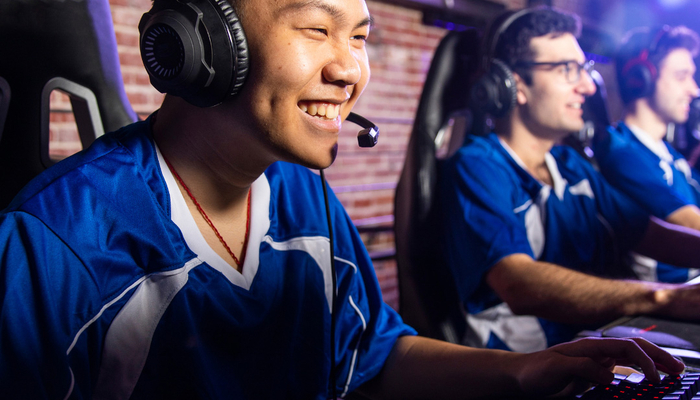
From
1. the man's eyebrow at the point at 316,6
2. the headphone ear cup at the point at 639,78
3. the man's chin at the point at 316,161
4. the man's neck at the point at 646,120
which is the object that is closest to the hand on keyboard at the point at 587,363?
the man's chin at the point at 316,161

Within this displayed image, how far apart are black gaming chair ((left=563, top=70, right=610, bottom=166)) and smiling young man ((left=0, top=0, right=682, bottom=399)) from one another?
1.51 meters

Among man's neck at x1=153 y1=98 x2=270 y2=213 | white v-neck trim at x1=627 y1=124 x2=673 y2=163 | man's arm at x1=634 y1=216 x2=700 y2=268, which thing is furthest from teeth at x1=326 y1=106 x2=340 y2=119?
white v-neck trim at x1=627 y1=124 x2=673 y2=163

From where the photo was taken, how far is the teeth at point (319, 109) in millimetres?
687

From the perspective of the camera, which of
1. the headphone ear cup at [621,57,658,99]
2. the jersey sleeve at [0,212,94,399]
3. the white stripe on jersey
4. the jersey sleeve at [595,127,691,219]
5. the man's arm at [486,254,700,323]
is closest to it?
the jersey sleeve at [0,212,94,399]

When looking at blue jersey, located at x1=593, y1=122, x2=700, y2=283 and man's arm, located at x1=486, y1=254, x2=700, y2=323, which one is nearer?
man's arm, located at x1=486, y1=254, x2=700, y2=323

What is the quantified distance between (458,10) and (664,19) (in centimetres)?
175

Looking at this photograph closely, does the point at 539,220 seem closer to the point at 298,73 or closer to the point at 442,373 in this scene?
the point at 442,373

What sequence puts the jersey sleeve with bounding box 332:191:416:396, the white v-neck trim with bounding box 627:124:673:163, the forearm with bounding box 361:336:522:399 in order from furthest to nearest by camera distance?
the white v-neck trim with bounding box 627:124:673:163
the jersey sleeve with bounding box 332:191:416:396
the forearm with bounding box 361:336:522:399

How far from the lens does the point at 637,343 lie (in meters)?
0.67

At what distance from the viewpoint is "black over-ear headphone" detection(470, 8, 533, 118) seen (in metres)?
1.55

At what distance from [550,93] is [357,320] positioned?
1205 mm

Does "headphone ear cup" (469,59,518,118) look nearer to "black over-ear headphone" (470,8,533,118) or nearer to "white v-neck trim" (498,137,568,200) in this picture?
"black over-ear headphone" (470,8,533,118)

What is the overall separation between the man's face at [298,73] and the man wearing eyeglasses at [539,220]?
815 millimetres

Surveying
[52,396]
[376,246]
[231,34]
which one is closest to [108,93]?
[231,34]
